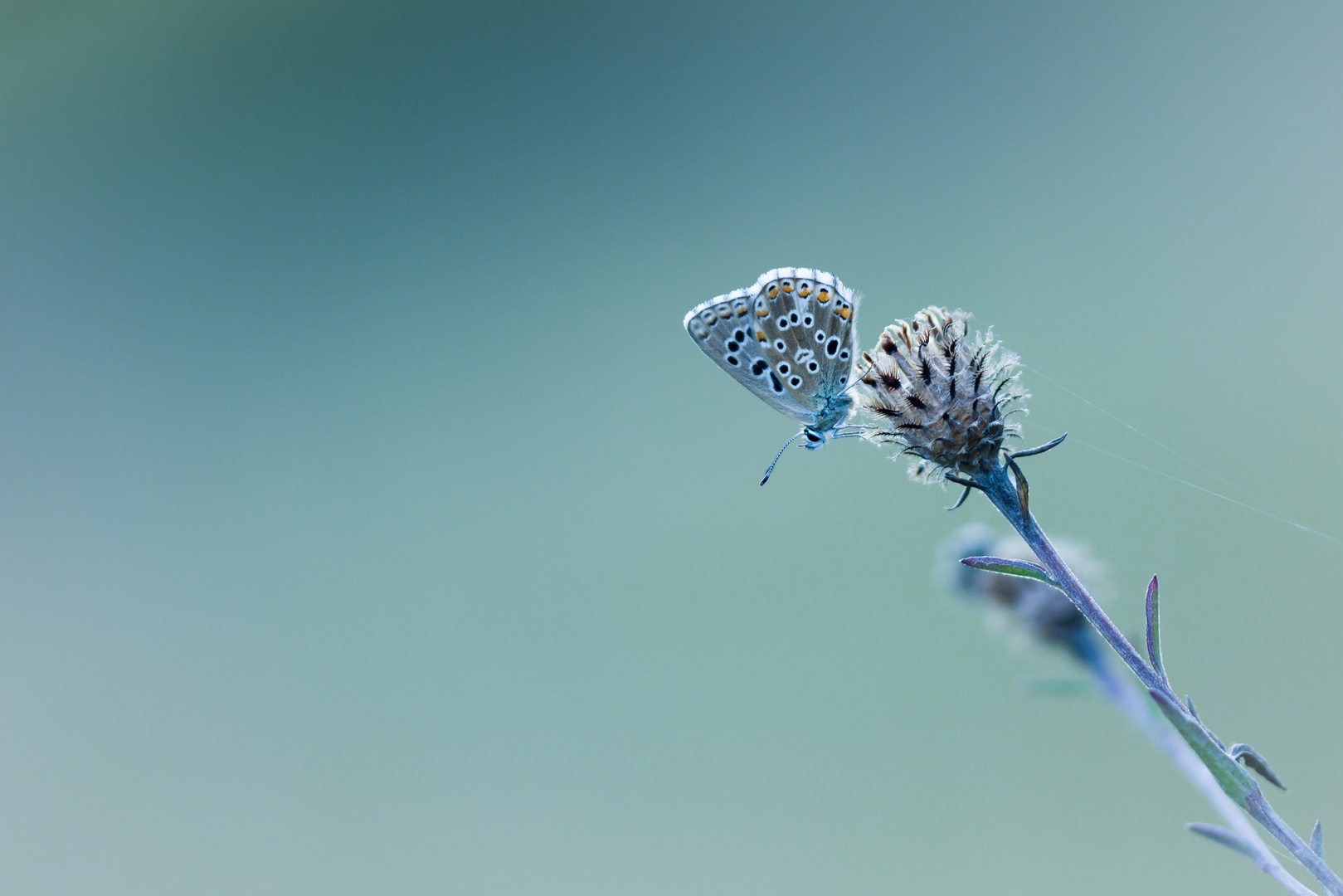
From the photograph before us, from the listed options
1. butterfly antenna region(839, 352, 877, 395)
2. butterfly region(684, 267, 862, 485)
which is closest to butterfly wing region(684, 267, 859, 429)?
butterfly region(684, 267, 862, 485)

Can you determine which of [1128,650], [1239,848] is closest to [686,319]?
[1128,650]

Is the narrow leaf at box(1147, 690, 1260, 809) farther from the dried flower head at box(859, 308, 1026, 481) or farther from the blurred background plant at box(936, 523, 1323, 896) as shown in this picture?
the dried flower head at box(859, 308, 1026, 481)

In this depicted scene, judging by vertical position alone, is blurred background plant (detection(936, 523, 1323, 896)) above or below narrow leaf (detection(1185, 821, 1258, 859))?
above

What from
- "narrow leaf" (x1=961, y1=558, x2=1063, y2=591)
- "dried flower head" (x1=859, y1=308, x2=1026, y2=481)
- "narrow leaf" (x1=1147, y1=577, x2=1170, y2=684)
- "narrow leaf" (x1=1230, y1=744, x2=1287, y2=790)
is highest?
"dried flower head" (x1=859, y1=308, x2=1026, y2=481)

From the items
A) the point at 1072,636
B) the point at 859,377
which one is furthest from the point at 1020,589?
the point at 859,377

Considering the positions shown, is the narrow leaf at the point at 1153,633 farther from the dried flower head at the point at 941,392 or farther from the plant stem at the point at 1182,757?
the dried flower head at the point at 941,392

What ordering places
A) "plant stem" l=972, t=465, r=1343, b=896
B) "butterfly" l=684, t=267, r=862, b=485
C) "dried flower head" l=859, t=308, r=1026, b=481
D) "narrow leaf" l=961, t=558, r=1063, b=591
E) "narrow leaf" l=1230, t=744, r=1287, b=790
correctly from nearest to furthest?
"plant stem" l=972, t=465, r=1343, b=896, "narrow leaf" l=1230, t=744, r=1287, b=790, "narrow leaf" l=961, t=558, r=1063, b=591, "dried flower head" l=859, t=308, r=1026, b=481, "butterfly" l=684, t=267, r=862, b=485

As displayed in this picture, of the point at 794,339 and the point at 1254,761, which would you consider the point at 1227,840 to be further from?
the point at 794,339
